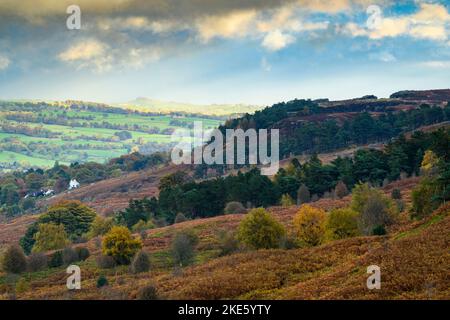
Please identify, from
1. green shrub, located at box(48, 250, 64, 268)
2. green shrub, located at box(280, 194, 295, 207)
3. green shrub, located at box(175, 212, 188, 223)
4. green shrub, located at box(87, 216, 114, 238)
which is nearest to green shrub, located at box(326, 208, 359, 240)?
green shrub, located at box(48, 250, 64, 268)

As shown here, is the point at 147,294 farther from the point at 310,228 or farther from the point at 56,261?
the point at 56,261

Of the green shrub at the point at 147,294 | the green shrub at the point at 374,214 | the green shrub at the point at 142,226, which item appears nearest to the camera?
the green shrub at the point at 147,294

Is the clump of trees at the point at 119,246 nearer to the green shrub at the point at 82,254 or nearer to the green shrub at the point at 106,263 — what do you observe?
the green shrub at the point at 106,263

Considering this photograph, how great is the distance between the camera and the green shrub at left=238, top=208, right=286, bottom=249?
6178 centimetres

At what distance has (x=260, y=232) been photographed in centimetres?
6175

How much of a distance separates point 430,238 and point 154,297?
65.1ft

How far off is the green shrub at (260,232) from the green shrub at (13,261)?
2648 cm

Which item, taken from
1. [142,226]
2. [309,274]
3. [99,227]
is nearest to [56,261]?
[99,227]

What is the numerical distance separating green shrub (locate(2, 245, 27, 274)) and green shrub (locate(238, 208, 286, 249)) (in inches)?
1043

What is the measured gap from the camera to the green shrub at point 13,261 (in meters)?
68.9

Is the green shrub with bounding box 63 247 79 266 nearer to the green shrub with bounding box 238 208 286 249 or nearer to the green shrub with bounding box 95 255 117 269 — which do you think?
the green shrub with bounding box 95 255 117 269

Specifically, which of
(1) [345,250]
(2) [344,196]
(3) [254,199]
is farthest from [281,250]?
(3) [254,199]

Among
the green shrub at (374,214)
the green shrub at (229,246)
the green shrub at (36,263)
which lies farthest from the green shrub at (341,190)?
the green shrub at (36,263)

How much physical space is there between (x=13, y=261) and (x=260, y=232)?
1153 inches
